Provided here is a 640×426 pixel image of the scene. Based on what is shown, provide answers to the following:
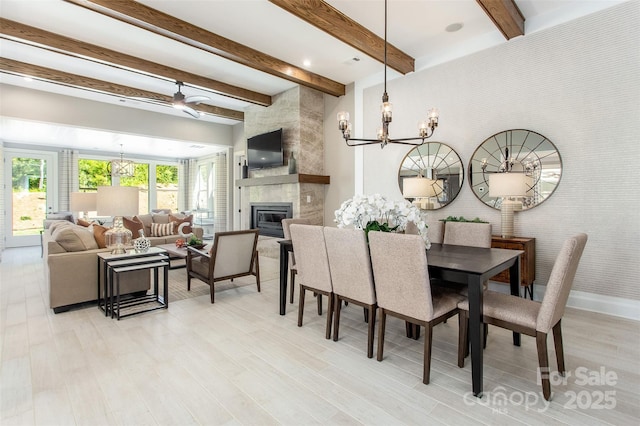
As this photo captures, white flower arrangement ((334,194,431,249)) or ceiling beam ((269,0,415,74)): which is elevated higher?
ceiling beam ((269,0,415,74))

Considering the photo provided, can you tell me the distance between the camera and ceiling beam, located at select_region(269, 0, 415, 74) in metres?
3.21

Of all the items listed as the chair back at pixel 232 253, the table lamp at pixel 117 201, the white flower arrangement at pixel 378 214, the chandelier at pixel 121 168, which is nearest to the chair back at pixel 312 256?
the white flower arrangement at pixel 378 214

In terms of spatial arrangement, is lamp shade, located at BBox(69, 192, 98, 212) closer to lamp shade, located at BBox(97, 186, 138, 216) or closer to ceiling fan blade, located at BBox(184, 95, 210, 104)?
ceiling fan blade, located at BBox(184, 95, 210, 104)

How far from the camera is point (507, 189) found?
3334 mm

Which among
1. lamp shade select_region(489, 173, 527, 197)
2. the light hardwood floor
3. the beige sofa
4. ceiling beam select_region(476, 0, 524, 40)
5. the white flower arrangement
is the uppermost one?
ceiling beam select_region(476, 0, 524, 40)

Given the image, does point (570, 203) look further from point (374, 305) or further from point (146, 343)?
point (146, 343)

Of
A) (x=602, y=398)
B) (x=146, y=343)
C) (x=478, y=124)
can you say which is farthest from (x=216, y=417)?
(x=478, y=124)

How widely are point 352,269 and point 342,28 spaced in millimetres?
2827

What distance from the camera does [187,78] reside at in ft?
17.4

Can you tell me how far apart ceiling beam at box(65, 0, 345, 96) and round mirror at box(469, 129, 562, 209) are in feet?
9.53

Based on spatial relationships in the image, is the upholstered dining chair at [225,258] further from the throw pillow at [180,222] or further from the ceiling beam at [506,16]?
the ceiling beam at [506,16]

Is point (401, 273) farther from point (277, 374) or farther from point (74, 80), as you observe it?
point (74, 80)

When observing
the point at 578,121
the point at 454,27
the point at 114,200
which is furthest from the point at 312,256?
the point at 454,27

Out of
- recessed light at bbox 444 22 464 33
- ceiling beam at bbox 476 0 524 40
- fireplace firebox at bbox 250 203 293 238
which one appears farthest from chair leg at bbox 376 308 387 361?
fireplace firebox at bbox 250 203 293 238
